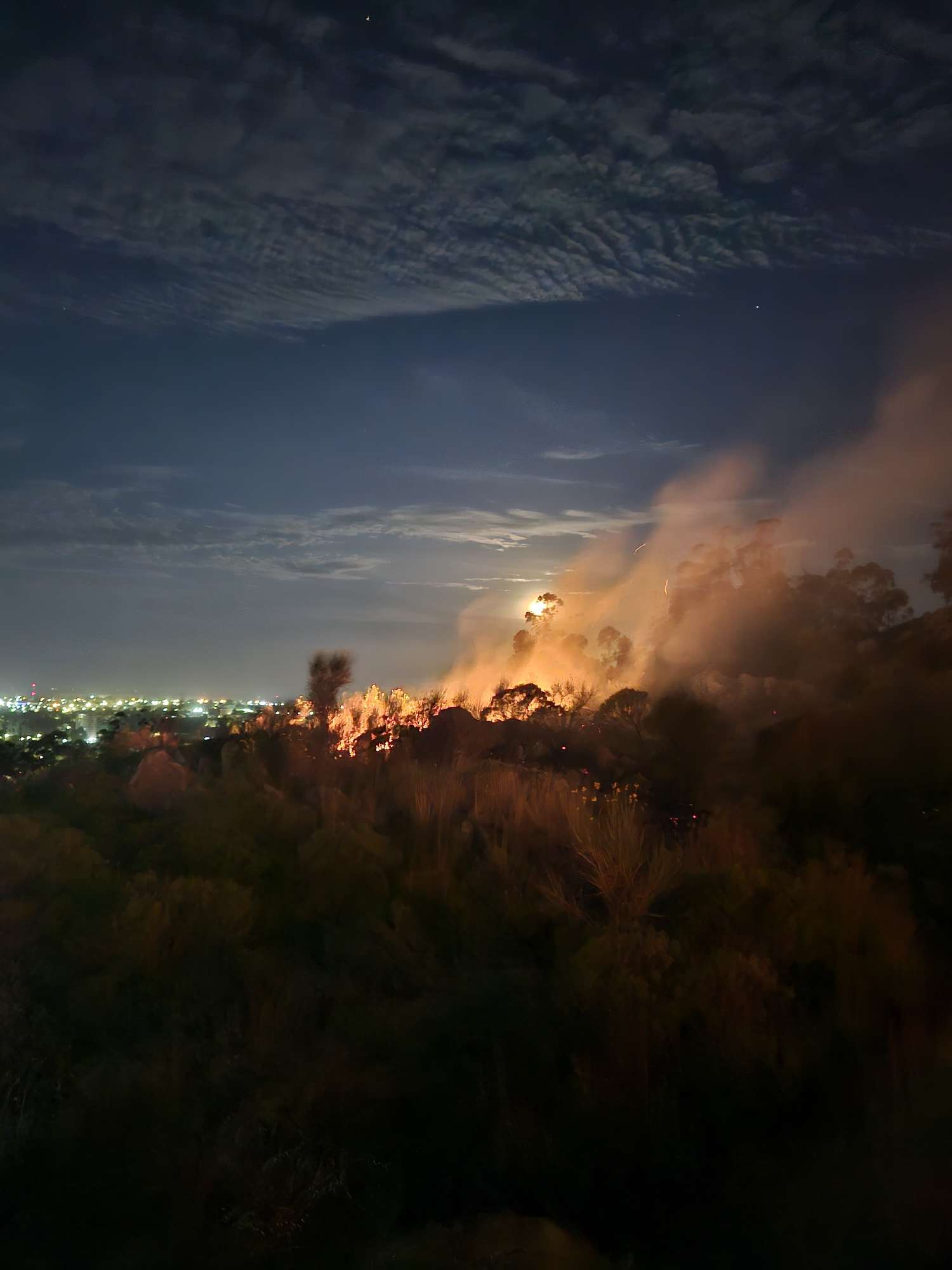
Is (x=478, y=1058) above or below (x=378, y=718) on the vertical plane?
below

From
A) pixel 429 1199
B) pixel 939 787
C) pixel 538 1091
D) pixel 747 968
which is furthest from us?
pixel 939 787

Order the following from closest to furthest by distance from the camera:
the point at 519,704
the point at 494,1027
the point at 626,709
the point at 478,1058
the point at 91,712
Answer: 1. the point at 478,1058
2. the point at 494,1027
3. the point at 626,709
4. the point at 519,704
5. the point at 91,712

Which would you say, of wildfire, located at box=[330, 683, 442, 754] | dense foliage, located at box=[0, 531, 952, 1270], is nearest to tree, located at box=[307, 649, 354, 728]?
wildfire, located at box=[330, 683, 442, 754]

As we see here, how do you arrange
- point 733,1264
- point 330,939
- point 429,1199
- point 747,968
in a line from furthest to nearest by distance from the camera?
point 330,939 < point 747,968 < point 429,1199 < point 733,1264

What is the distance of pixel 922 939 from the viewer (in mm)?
8578

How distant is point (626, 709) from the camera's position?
24.2 m

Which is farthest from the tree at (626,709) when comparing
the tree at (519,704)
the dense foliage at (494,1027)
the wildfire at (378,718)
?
the dense foliage at (494,1027)

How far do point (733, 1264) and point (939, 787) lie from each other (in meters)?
8.46

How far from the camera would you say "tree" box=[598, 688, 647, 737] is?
22.6 m

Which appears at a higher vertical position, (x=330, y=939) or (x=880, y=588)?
(x=880, y=588)

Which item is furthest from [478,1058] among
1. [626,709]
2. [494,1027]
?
[626,709]

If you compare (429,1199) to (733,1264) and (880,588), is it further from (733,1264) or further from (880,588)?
(880,588)

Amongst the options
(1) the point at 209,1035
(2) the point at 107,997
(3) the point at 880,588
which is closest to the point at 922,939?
(1) the point at 209,1035

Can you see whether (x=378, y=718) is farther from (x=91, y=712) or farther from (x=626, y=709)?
(x=91, y=712)
